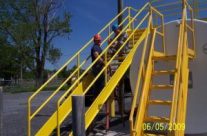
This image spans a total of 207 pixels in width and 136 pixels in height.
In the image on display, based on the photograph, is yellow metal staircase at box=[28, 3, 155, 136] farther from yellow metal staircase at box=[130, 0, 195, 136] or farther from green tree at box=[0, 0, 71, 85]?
green tree at box=[0, 0, 71, 85]

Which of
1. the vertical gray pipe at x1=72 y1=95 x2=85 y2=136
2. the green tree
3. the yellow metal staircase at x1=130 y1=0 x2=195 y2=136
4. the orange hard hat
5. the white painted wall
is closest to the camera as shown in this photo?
the vertical gray pipe at x1=72 y1=95 x2=85 y2=136

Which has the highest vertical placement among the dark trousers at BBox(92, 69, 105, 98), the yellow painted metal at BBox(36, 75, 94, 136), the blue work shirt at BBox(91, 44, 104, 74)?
the blue work shirt at BBox(91, 44, 104, 74)

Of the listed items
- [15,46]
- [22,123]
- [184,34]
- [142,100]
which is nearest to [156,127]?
[142,100]

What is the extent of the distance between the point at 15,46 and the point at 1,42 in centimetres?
209

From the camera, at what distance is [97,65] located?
1035cm

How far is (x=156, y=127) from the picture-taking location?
8.84m

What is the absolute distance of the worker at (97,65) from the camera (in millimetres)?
10328

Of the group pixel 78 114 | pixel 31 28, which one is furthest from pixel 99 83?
pixel 31 28

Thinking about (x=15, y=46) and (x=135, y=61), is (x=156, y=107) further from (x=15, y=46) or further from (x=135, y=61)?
(x=15, y=46)

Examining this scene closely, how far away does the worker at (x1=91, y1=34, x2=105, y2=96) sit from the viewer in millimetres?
10328

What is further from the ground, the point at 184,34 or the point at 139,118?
the point at 184,34

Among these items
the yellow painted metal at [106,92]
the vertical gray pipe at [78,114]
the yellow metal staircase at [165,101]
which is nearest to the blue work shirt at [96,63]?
the yellow painted metal at [106,92]

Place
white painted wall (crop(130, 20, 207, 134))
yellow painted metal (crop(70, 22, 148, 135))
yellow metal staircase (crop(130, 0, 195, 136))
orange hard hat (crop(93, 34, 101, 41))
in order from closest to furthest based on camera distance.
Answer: yellow metal staircase (crop(130, 0, 195, 136)), yellow painted metal (crop(70, 22, 148, 135)), white painted wall (crop(130, 20, 207, 134)), orange hard hat (crop(93, 34, 101, 41))

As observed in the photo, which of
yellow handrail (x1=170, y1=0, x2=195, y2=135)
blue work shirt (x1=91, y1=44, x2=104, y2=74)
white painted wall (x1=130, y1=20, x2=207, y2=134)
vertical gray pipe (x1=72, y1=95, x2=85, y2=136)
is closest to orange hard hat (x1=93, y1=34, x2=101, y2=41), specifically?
blue work shirt (x1=91, y1=44, x2=104, y2=74)
